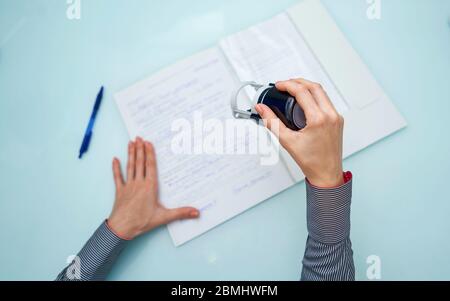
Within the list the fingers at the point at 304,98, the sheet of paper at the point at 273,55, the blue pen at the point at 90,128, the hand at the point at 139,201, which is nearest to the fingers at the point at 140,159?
the hand at the point at 139,201

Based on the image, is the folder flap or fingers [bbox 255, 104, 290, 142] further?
the folder flap

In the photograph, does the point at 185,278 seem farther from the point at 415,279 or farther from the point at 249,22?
the point at 249,22

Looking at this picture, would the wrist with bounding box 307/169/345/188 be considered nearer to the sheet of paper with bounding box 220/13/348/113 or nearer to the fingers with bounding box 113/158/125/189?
the sheet of paper with bounding box 220/13/348/113

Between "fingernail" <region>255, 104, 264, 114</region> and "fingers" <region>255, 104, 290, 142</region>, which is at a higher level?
"fingernail" <region>255, 104, 264, 114</region>

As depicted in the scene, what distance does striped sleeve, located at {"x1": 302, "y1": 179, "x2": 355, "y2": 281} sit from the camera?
523 millimetres

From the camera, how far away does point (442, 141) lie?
2.28ft

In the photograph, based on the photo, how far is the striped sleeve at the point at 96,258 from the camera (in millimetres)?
664

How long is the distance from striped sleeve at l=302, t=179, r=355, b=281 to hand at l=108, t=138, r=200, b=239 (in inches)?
9.7

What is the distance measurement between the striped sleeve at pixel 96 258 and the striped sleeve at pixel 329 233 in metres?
0.36

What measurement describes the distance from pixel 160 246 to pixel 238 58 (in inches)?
16.4

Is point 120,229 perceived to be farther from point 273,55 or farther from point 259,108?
point 273,55

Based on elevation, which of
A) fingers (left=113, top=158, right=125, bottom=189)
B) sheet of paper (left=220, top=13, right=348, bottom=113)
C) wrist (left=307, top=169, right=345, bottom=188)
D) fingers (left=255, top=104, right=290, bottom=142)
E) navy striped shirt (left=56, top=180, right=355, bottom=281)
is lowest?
navy striped shirt (left=56, top=180, right=355, bottom=281)

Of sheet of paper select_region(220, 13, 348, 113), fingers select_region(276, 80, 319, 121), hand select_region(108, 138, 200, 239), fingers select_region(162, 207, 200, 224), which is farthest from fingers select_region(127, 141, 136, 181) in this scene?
fingers select_region(276, 80, 319, 121)
